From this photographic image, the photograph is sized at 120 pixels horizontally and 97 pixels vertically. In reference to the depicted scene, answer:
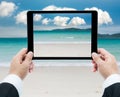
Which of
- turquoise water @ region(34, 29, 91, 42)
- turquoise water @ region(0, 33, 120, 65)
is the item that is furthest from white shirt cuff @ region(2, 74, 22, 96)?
turquoise water @ region(0, 33, 120, 65)

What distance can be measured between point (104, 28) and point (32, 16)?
8.80 m

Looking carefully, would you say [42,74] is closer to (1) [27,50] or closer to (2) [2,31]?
(1) [27,50]

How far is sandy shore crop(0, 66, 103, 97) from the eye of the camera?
4.09 meters

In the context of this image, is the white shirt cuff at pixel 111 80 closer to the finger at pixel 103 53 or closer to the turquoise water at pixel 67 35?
the finger at pixel 103 53

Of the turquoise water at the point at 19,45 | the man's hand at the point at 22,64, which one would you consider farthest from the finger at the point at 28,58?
the turquoise water at the point at 19,45

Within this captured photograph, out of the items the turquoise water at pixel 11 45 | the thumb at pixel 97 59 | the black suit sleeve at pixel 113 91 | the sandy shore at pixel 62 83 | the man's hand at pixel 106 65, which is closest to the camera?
the black suit sleeve at pixel 113 91

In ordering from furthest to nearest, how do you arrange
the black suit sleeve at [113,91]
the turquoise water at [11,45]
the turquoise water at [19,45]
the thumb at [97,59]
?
the turquoise water at [19,45], the turquoise water at [11,45], the thumb at [97,59], the black suit sleeve at [113,91]

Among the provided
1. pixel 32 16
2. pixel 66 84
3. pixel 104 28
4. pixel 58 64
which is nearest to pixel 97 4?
pixel 104 28

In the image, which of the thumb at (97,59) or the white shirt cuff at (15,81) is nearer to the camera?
the white shirt cuff at (15,81)

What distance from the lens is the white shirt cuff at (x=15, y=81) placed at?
1000 mm

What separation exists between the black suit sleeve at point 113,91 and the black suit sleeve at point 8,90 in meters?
0.24

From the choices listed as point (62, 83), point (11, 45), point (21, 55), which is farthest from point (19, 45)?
point (21, 55)

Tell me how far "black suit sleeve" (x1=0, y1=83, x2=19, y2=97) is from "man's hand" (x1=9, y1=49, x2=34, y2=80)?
5.9 inches

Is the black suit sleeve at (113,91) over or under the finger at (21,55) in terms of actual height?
over
